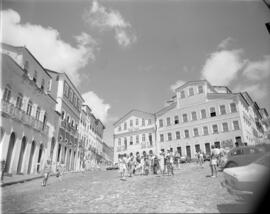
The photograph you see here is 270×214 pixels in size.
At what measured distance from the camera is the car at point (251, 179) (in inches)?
233

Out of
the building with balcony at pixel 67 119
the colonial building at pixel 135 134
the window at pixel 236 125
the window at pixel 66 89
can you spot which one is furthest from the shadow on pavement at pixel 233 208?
the colonial building at pixel 135 134

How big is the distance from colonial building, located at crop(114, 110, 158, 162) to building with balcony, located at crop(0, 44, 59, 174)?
935 inches

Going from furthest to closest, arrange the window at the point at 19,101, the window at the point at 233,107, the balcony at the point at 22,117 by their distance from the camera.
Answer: the window at the point at 233,107 < the window at the point at 19,101 < the balcony at the point at 22,117

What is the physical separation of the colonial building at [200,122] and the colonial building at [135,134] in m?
0.24

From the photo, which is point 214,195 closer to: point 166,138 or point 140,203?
point 140,203

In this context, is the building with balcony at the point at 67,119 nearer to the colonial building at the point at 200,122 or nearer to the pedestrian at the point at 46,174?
the colonial building at the point at 200,122

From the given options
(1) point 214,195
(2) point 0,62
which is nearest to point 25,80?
(2) point 0,62

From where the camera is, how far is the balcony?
18191mm

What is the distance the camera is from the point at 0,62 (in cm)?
1777

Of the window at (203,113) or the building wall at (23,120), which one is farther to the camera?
the window at (203,113)

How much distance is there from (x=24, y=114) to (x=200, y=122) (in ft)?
103

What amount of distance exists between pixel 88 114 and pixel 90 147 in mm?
7645

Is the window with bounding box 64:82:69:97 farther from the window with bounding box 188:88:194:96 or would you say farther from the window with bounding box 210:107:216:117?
the window with bounding box 210:107:216:117

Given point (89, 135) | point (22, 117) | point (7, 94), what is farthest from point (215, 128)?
point (7, 94)
